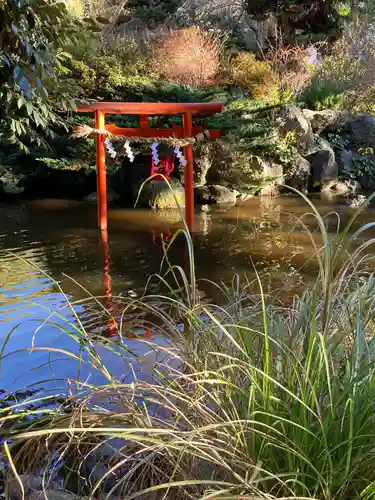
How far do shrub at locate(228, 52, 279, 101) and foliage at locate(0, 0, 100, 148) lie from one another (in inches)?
341

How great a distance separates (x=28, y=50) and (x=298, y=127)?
931 centimetres

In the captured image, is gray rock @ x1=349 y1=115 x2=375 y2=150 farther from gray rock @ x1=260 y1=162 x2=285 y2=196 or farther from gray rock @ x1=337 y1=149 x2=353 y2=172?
gray rock @ x1=260 y1=162 x2=285 y2=196

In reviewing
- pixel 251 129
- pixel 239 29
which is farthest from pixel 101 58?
pixel 239 29

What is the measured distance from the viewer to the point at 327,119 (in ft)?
39.3

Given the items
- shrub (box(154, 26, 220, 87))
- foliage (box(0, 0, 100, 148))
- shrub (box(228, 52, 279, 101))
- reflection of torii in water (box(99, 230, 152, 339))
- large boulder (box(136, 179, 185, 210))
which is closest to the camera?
foliage (box(0, 0, 100, 148))

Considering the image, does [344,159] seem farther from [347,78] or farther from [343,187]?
[347,78]

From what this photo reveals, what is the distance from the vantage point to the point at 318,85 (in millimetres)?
12305

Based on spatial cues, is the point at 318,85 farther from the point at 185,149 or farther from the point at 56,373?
the point at 56,373

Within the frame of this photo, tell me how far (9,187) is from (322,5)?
279 inches

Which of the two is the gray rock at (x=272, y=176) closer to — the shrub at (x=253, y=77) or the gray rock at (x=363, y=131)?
the shrub at (x=253, y=77)

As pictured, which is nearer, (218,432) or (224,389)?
(218,432)

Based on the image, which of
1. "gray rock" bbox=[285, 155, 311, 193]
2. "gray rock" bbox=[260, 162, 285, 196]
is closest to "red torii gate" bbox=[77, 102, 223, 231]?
"gray rock" bbox=[260, 162, 285, 196]

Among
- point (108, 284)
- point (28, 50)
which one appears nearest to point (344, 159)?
point (108, 284)

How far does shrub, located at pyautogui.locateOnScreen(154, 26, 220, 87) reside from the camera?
10211 mm
